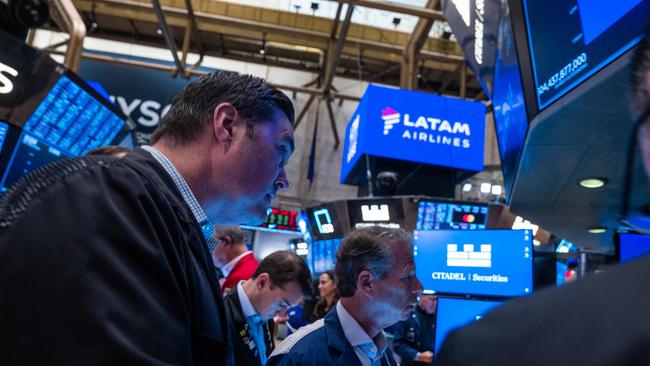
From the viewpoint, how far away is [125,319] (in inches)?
29.2

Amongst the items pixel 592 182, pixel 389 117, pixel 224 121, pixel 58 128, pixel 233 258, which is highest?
pixel 389 117

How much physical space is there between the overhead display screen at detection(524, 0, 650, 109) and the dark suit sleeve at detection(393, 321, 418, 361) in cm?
293

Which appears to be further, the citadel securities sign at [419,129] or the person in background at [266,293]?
the citadel securities sign at [419,129]

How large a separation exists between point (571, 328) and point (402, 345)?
4.69 m

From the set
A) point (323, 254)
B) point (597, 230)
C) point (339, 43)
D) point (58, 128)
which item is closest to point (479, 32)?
point (597, 230)

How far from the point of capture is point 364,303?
2.40 metres

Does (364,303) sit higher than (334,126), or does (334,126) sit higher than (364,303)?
(334,126)

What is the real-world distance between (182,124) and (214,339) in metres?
0.56

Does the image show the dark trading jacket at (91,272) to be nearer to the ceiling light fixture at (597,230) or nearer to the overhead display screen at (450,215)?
A: the ceiling light fixture at (597,230)

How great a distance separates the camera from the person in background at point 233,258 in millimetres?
4113

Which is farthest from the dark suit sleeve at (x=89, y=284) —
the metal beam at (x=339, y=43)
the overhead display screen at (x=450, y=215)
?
the metal beam at (x=339, y=43)

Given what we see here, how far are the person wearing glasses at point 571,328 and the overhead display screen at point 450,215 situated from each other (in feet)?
24.2

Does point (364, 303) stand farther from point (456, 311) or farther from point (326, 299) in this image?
point (326, 299)

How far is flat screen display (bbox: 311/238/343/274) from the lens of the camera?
9.09 m
